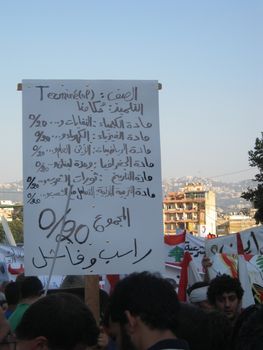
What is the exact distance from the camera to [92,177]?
5008 mm

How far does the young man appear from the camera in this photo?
97.5 inches

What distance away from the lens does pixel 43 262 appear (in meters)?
4.77

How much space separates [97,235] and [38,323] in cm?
270

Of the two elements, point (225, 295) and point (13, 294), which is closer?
point (225, 295)

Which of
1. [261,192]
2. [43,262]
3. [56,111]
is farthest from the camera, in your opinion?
[261,192]

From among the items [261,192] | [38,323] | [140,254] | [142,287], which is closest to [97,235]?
[140,254]

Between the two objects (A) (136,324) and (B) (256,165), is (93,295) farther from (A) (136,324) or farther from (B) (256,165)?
(B) (256,165)

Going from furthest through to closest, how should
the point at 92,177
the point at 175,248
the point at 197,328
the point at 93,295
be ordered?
1. the point at 175,248
2. the point at 92,177
3. the point at 93,295
4. the point at 197,328

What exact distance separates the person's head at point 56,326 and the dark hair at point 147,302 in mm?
259

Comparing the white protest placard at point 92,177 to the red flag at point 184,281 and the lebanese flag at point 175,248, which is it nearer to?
the red flag at point 184,281

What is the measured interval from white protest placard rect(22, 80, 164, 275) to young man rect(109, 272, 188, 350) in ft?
7.36

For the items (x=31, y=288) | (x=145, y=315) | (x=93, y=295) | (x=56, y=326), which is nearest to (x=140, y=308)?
(x=145, y=315)

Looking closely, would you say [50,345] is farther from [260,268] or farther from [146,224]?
[260,268]

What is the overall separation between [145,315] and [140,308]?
0.03m
